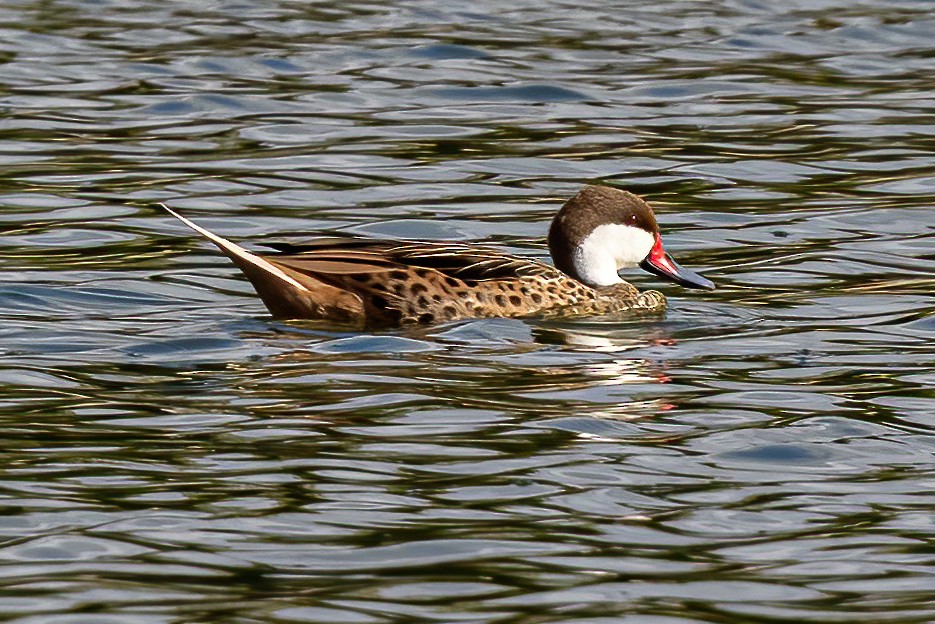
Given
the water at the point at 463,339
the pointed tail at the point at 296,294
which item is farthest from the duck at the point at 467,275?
the water at the point at 463,339

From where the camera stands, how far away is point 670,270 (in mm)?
10594

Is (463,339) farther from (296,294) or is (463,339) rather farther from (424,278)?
(296,294)

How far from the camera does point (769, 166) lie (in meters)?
13.7

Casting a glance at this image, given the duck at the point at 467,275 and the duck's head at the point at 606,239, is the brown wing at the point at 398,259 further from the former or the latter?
the duck's head at the point at 606,239

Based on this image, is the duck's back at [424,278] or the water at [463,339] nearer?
the water at [463,339]

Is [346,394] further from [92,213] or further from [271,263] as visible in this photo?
[92,213]

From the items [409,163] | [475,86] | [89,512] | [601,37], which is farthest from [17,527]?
[601,37]

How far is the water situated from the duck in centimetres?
18

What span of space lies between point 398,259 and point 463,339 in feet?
2.07

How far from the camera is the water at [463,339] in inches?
235

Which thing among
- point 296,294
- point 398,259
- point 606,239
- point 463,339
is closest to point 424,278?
point 398,259

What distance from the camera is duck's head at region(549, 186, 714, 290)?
34.6 feet

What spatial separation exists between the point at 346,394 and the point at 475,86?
8469 mm

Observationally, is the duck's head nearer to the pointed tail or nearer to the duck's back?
the duck's back
